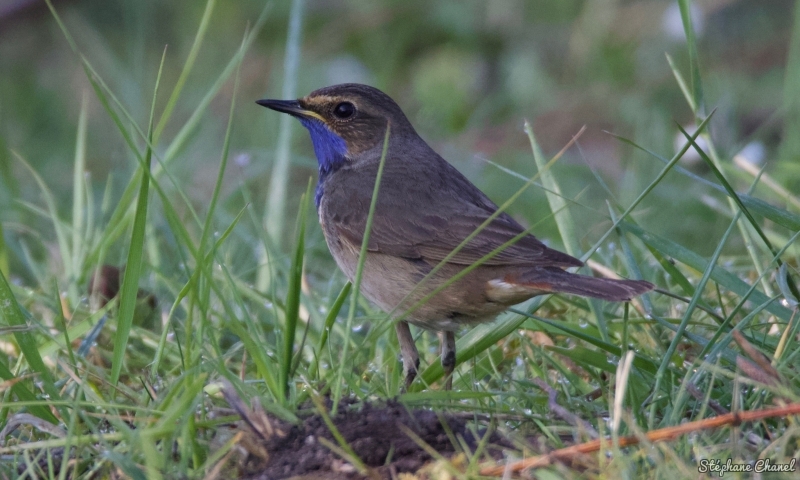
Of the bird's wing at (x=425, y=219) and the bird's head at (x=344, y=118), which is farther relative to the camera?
the bird's head at (x=344, y=118)

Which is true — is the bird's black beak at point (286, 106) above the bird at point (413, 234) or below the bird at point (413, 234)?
above

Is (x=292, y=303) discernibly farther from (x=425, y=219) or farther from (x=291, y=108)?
(x=291, y=108)

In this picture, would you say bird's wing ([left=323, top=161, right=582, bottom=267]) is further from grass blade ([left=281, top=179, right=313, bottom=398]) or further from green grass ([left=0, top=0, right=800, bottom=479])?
grass blade ([left=281, top=179, right=313, bottom=398])

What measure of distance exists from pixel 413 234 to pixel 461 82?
674cm

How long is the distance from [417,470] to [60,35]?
433 inches

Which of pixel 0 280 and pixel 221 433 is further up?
pixel 0 280

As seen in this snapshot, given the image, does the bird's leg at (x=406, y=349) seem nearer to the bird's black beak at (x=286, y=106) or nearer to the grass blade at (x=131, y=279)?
→ the grass blade at (x=131, y=279)

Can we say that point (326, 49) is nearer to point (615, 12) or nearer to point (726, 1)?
point (615, 12)

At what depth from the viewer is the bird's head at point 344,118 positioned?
5.42m

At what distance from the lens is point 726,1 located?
36.9 feet

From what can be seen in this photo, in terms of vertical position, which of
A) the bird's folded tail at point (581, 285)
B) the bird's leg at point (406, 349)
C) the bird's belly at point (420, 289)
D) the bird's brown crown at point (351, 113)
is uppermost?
the bird's brown crown at point (351, 113)

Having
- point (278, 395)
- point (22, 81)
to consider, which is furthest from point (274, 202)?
point (22, 81)

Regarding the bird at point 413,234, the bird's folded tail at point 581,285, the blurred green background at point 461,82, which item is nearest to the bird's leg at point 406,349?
the bird at point 413,234

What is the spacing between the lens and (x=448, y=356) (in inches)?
166
